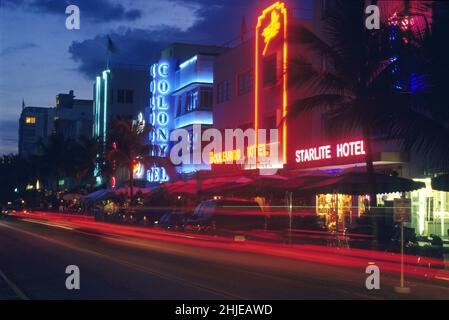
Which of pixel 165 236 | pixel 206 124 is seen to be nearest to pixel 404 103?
pixel 165 236

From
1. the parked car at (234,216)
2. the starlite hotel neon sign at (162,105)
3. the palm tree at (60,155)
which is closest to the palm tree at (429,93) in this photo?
the parked car at (234,216)

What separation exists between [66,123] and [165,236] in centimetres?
9055

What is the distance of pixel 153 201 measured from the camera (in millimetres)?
49250

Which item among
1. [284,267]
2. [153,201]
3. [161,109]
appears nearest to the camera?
[284,267]

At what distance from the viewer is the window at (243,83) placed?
41.2 metres

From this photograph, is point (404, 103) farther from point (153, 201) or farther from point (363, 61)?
point (153, 201)

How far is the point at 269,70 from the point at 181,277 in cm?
2408

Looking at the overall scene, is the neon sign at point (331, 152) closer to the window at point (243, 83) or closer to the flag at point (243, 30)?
the window at point (243, 83)

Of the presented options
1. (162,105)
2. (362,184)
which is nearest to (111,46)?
(162,105)

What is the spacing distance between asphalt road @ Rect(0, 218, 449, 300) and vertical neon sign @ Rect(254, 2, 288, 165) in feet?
45.3

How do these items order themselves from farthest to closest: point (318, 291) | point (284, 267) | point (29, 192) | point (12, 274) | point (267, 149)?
point (29, 192) < point (267, 149) < point (284, 267) < point (12, 274) < point (318, 291)

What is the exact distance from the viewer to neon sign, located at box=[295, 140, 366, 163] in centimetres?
2782

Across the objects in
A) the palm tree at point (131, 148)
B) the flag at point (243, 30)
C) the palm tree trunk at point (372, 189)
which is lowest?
the palm tree trunk at point (372, 189)

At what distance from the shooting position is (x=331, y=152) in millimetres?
29578
